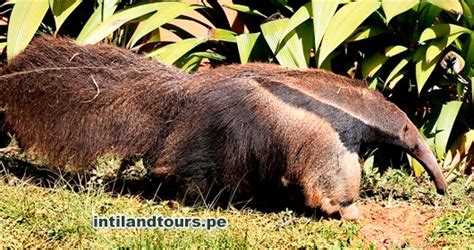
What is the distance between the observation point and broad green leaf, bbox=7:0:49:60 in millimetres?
6199

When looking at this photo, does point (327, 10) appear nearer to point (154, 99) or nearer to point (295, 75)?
point (295, 75)

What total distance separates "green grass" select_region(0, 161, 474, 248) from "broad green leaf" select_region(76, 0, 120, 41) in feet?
4.27

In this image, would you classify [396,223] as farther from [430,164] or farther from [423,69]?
[423,69]

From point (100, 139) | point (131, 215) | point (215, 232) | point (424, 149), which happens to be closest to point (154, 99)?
point (100, 139)

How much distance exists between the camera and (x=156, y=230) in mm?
4793

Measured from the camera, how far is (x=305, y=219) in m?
5.84

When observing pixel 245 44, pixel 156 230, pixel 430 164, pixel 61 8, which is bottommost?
pixel 430 164

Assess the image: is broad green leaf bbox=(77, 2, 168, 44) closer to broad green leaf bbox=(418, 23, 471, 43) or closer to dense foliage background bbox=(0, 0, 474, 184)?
dense foliage background bbox=(0, 0, 474, 184)

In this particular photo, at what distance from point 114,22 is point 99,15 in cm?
21

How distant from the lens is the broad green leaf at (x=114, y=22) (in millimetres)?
6574

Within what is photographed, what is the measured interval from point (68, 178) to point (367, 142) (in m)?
2.12

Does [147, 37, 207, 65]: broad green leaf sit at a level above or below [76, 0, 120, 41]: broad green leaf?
below

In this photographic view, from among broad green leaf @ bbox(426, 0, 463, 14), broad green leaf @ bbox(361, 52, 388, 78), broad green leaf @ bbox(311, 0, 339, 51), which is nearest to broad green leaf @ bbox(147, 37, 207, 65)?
broad green leaf @ bbox(311, 0, 339, 51)

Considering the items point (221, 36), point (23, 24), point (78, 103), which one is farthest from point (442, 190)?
point (23, 24)
